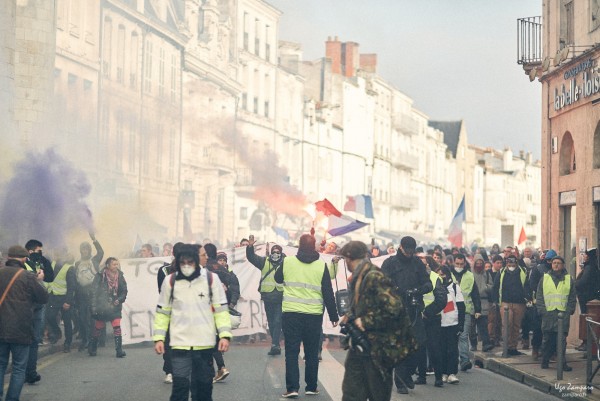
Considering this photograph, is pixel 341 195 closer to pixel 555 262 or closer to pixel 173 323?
pixel 555 262

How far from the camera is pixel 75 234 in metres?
28.5

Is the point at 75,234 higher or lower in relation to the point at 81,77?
lower

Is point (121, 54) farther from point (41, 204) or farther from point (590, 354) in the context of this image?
point (590, 354)

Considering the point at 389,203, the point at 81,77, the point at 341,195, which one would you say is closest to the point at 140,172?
the point at 81,77

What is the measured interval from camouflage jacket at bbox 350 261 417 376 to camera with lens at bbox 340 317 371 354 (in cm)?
4

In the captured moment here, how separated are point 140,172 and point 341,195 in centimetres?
3098

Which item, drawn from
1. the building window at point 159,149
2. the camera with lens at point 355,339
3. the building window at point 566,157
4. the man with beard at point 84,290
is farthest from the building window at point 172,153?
the camera with lens at point 355,339

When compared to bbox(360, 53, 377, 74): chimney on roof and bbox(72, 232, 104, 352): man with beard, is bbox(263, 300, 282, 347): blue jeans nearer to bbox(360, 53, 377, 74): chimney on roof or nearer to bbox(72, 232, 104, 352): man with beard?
bbox(72, 232, 104, 352): man with beard

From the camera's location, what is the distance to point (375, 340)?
864 centimetres

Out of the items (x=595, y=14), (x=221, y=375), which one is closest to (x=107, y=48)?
(x=595, y=14)

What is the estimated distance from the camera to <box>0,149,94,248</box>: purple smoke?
25875mm

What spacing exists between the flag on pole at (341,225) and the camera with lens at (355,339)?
58.9 ft

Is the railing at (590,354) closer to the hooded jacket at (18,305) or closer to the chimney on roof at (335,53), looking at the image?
the hooded jacket at (18,305)

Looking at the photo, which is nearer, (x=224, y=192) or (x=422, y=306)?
(x=422, y=306)
